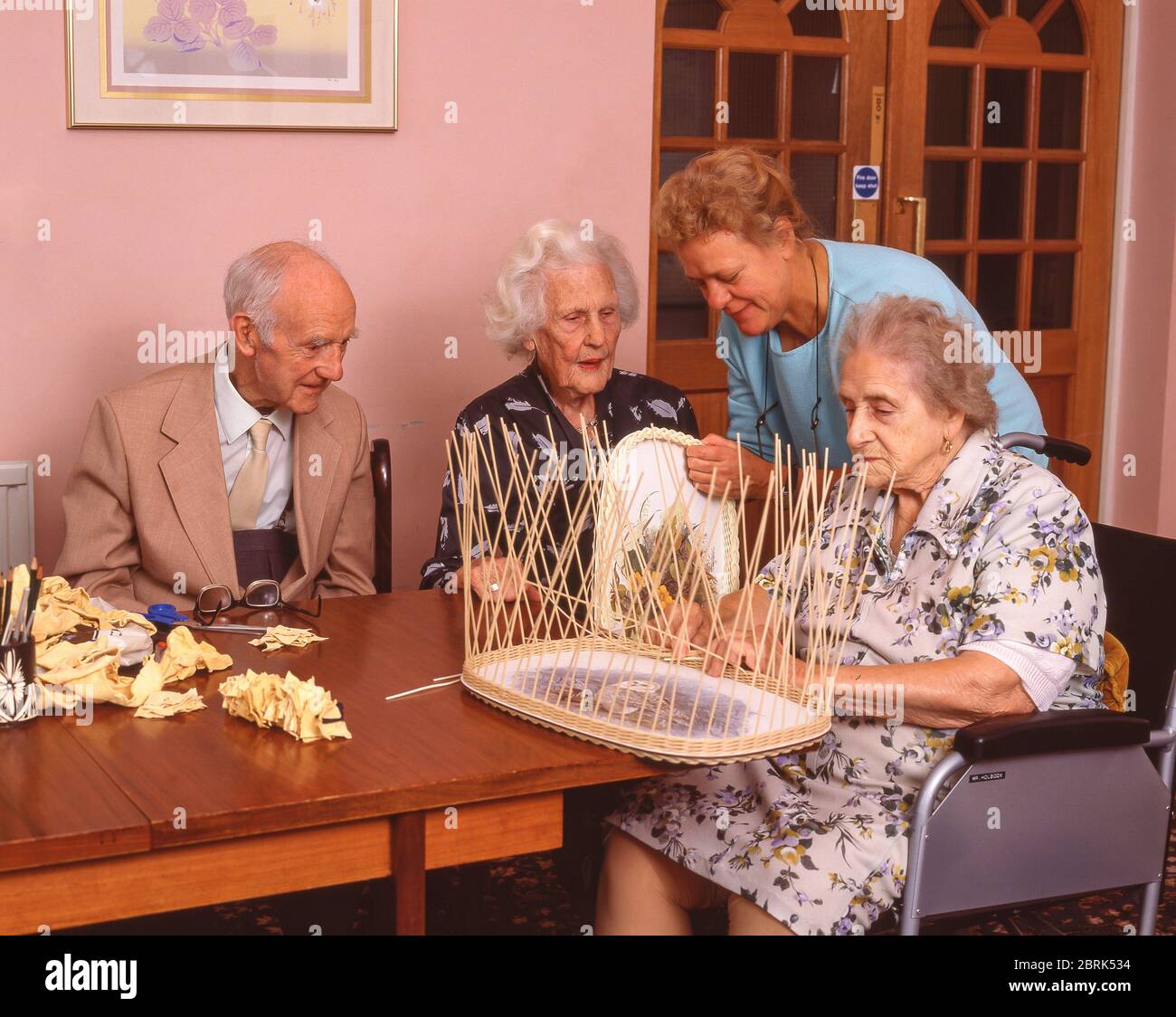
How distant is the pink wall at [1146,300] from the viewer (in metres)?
4.63

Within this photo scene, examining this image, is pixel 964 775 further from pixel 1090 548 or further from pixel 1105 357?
pixel 1105 357

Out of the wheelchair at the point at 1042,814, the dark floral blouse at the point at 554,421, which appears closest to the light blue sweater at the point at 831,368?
the dark floral blouse at the point at 554,421

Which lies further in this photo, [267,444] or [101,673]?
[267,444]

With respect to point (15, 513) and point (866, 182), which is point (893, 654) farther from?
point (866, 182)

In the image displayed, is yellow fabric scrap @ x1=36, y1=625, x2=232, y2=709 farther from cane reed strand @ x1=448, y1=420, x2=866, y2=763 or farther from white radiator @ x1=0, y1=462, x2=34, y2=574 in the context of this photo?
white radiator @ x1=0, y1=462, x2=34, y2=574

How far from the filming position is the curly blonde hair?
263 cm

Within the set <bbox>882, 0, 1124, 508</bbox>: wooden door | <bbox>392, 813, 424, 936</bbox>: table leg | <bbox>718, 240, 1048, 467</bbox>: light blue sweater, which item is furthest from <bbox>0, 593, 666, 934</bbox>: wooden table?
<bbox>882, 0, 1124, 508</bbox>: wooden door

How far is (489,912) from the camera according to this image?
290cm

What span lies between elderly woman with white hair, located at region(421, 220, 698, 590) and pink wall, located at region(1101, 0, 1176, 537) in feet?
8.13

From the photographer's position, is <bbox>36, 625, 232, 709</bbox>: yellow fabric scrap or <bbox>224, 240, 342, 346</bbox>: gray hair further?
<bbox>224, 240, 342, 346</bbox>: gray hair

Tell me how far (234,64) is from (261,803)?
7.67 ft

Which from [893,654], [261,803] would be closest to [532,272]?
[893,654]

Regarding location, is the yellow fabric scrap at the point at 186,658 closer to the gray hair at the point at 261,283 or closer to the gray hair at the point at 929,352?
the gray hair at the point at 261,283
